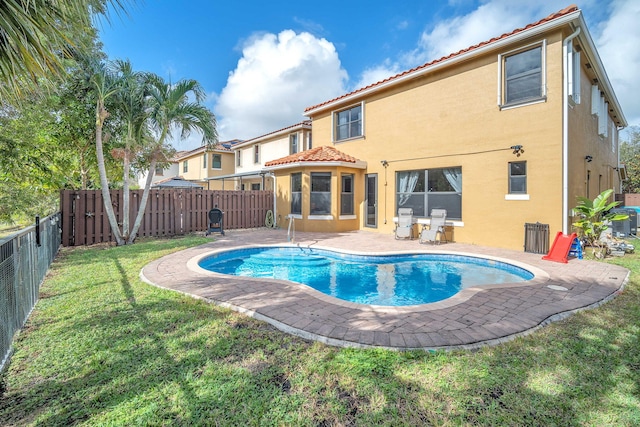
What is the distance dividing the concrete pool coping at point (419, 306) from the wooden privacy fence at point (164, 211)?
5.69 metres

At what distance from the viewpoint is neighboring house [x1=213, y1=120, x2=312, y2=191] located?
68.1ft

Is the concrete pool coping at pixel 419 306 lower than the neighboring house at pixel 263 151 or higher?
lower

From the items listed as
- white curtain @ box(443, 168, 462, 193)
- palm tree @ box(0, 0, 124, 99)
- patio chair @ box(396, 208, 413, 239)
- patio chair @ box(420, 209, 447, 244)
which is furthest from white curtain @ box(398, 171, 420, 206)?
palm tree @ box(0, 0, 124, 99)

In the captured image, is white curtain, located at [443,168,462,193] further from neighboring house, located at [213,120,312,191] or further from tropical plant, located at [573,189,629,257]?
neighboring house, located at [213,120,312,191]

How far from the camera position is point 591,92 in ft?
40.0

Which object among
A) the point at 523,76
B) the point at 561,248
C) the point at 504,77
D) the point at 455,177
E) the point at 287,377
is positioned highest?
the point at 504,77

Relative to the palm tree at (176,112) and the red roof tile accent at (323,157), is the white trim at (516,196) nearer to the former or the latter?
the red roof tile accent at (323,157)

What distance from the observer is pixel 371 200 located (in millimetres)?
15008

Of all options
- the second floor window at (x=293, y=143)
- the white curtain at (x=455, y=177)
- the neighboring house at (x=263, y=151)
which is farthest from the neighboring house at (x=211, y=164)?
the white curtain at (x=455, y=177)

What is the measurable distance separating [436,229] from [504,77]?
225 inches

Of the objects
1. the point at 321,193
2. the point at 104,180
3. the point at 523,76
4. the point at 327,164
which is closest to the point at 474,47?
the point at 523,76

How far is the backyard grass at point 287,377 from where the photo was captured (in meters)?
2.45

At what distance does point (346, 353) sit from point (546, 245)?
8.86 meters

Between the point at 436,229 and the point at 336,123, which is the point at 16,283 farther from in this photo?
the point at 336,123
